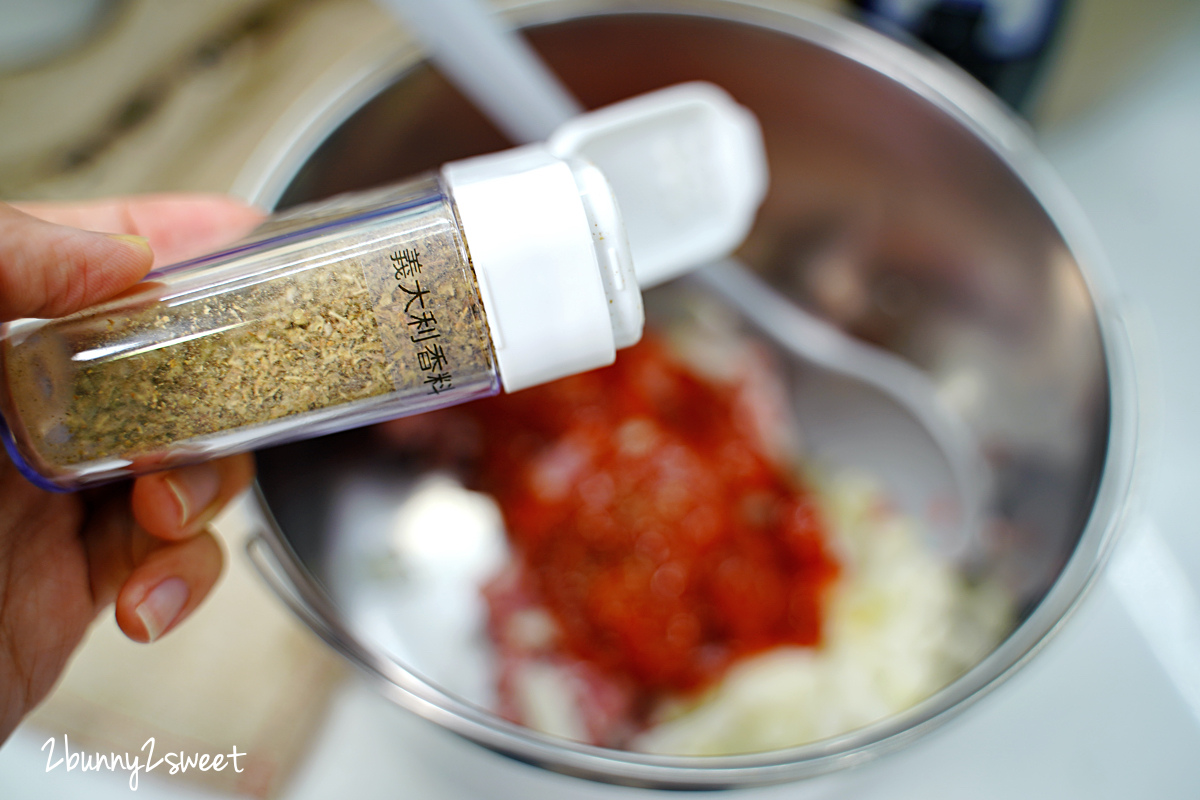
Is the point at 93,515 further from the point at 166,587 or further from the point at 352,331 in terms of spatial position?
the point at 352,331

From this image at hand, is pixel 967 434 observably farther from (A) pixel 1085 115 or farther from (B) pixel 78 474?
(B) pixel 78 474

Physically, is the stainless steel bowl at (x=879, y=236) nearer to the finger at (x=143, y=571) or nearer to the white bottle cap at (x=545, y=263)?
the finger at (x=143, y=571)

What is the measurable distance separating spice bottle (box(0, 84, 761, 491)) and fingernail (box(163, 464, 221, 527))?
103 millimetres

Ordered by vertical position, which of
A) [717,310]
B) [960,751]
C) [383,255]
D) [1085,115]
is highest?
[1085,115]

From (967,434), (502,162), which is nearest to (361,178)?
(502,162)

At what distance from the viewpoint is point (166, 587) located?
16.9 inches

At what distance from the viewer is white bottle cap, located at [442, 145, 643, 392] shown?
289 millimetres

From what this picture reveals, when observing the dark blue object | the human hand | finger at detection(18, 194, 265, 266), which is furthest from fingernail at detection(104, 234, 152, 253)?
the dark blue object

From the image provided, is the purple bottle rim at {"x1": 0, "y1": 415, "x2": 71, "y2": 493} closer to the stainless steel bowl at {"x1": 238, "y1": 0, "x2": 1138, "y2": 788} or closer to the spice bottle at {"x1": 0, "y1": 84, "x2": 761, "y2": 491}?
the spice bottle at {"x1": 0, "y1": 84, "x2": 761, "y2": 491}

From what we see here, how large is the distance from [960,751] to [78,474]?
555 millimetres

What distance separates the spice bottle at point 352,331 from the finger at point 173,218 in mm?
188

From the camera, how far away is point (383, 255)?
31cm

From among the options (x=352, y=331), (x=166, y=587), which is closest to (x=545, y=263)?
(x=352, y=331)

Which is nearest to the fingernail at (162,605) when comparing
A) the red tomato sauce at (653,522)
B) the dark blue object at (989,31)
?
the red tomato sauce at (653,522)
